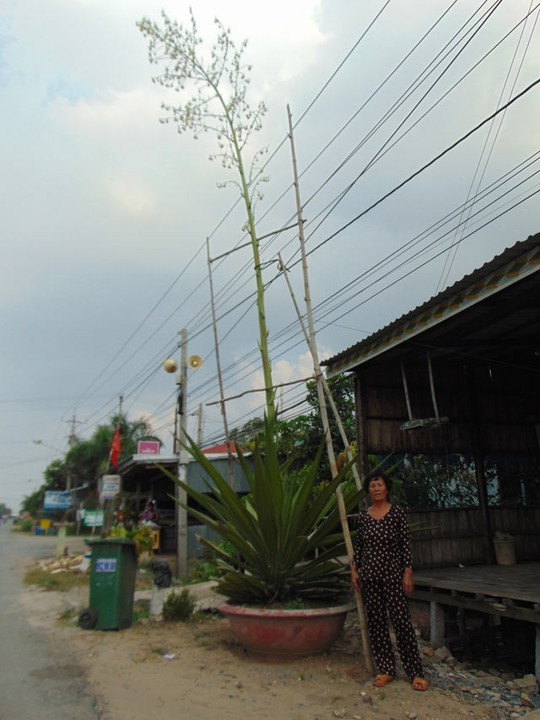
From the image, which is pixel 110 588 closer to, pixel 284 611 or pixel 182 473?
pixel 284 611

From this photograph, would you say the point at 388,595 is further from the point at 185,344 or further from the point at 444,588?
the point at 185,344

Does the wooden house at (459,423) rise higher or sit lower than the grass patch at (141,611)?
higher

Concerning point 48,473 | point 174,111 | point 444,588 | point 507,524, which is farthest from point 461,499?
point 48,473

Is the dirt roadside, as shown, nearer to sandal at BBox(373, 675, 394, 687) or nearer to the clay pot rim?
sandal at BBox(373, 675, 394, 687)

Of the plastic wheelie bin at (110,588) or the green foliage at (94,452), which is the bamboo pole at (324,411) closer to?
the plastic wheelie bin at (110,588)

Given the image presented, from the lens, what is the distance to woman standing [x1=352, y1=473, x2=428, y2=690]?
166 inches

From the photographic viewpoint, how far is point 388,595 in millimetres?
4301

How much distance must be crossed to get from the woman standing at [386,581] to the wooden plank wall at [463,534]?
2386 millimetres

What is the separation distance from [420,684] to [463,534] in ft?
11.5

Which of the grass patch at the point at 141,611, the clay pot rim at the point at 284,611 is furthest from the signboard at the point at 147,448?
the clay pot rim at the point at 284,611

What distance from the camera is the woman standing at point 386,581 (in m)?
4.21

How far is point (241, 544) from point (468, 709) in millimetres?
2211

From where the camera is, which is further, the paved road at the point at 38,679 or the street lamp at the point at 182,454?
the street lamp at the point at 182,454

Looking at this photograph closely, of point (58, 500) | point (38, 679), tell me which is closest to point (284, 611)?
point (38, 679)
